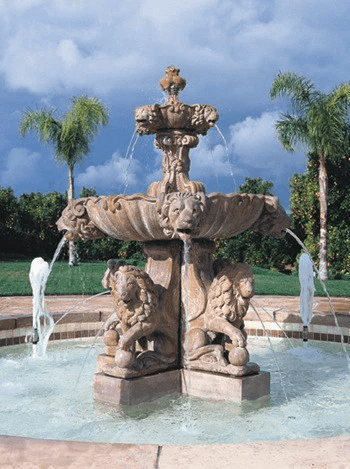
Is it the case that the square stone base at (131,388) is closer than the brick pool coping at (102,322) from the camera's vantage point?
Yes

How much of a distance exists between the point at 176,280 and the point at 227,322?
0.51m

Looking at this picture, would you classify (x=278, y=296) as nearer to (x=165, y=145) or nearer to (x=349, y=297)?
(x=349, y=297)

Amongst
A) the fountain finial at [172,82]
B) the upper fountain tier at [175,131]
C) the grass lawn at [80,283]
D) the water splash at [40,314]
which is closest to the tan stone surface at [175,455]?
the upper fountain tier at [175,131]

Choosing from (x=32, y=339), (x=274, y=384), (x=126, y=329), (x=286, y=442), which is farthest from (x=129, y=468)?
(x=32, y=339)

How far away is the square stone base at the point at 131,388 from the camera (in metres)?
4.14

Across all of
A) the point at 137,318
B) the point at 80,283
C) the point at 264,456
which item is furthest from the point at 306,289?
the point at 80,283

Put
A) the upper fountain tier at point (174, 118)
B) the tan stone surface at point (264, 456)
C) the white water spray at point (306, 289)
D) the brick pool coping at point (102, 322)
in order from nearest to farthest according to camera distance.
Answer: the tan stone surface at point (264, 456), the upper fountain tier at point (174, 118), the brick pool coping at point (102, 322), the white water spray at point (306, 289)

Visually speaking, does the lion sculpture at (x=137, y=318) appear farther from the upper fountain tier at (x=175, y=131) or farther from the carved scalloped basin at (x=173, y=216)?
the upper fountain tier at (x=175, y=131)

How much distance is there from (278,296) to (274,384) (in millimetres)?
6036

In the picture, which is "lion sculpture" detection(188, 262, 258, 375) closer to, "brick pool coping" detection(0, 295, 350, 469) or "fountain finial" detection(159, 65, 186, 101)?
"fountain finial" detection(159, 65, 186, 101)

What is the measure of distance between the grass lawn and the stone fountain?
634 cm

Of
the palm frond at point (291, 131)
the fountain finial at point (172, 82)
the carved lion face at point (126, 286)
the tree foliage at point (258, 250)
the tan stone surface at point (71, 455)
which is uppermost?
the palm frond at point (291, 131)

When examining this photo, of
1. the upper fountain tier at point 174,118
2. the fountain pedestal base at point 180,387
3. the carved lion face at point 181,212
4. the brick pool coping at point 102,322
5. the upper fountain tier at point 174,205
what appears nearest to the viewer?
the carved lion face at point 181,212

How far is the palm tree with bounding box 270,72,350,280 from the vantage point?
52.9 ft
